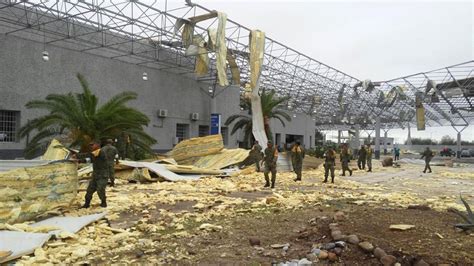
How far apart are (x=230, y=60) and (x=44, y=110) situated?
33.7ft

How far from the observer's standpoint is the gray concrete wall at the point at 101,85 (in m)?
16.2

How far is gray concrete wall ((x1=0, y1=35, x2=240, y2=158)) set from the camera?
16.2 m

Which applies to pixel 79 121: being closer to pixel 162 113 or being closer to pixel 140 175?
pixel 140 175

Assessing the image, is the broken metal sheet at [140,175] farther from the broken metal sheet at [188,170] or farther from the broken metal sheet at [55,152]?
the broken metal sheet at [55,152]

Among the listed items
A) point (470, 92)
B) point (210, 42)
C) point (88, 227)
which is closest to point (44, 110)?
point (210, 42)

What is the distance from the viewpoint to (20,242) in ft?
18.0

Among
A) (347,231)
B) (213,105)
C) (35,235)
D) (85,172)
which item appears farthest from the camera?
(213,105)

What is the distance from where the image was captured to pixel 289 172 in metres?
19.1

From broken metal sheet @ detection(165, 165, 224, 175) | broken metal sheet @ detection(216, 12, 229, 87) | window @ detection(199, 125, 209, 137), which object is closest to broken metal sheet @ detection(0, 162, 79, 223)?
broken metal sheet @ detection(165, 165, 224, 175)

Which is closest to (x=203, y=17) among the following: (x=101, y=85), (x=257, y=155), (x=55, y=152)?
(x=101, y=85)

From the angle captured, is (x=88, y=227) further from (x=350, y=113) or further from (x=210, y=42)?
(x=350, y=113)

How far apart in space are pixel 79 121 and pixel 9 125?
3.83 metres

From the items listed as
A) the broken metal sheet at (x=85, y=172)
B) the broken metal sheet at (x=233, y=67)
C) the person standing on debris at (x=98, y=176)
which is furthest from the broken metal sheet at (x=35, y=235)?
the broken metal sheet at (x=233, y=67)

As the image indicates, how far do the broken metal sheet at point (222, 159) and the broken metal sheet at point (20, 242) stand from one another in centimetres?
1172
